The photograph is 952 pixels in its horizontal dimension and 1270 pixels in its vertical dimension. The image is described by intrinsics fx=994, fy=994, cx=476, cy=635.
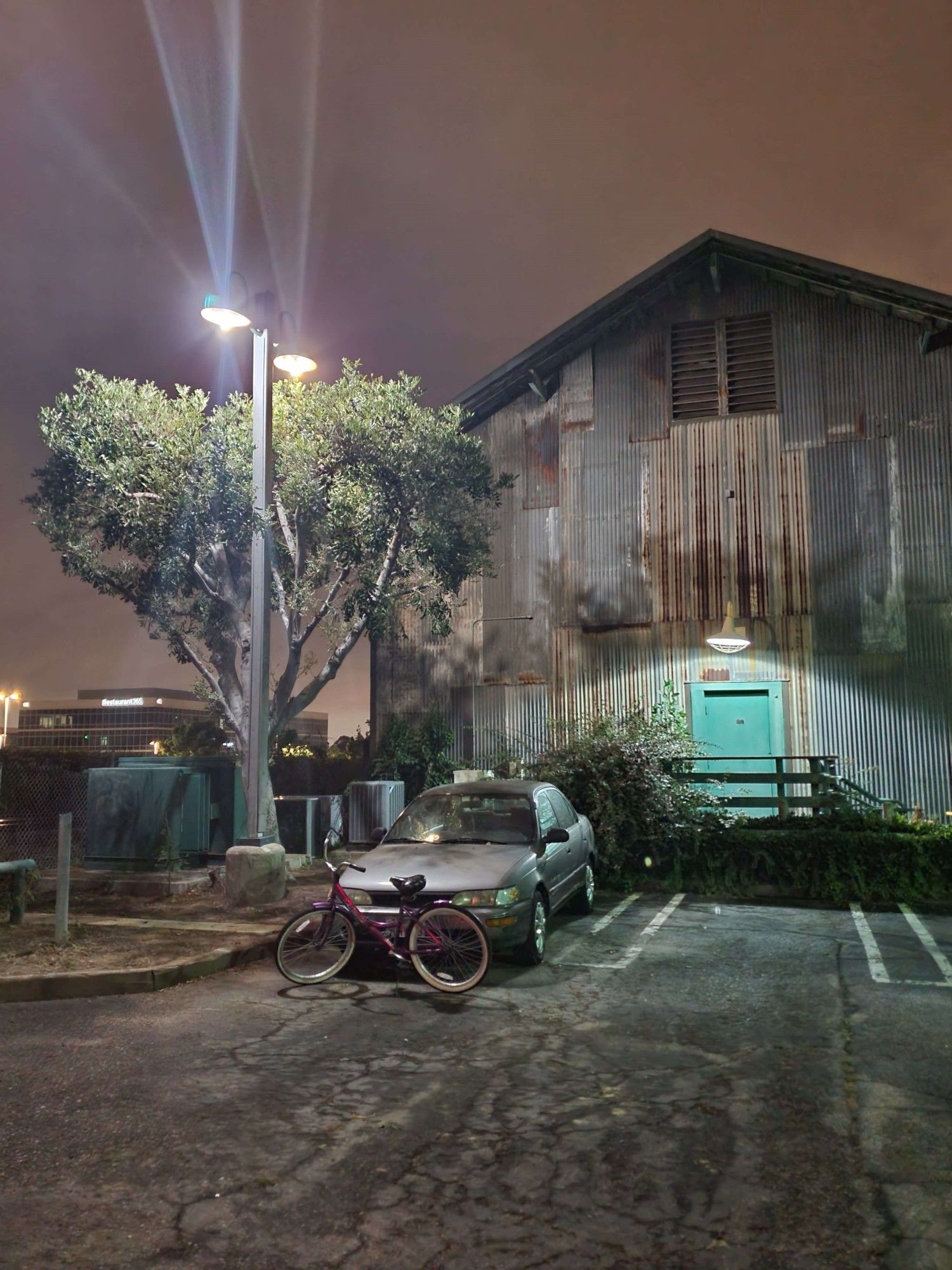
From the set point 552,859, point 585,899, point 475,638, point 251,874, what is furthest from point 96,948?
point 475,638

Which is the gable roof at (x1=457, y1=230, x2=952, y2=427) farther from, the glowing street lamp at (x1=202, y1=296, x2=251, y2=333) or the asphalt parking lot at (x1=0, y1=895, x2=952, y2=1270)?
the asphalt parking lot at (x1=0, y1=895, x2=952, y2=1270)

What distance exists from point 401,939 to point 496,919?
817 mm

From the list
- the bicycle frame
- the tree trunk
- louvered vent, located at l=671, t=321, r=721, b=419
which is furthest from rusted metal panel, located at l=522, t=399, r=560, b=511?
the bicycle frame

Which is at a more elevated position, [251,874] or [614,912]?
[251,874]

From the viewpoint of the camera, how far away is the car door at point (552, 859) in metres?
9.63

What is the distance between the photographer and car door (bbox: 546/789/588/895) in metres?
10.8

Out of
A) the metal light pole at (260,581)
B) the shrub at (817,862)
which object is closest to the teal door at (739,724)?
the shrub at (817,862)

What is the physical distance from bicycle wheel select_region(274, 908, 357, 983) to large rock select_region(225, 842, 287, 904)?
3.14 meters

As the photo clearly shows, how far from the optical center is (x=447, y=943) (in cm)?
802

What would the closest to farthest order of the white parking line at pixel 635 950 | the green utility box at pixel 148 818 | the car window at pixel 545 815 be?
1. the white parking line at pixel 635 950
2. the car window at pixel 545 815
3. the green utility box at pixel 148 818

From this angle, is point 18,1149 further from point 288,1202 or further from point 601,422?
point 601,422

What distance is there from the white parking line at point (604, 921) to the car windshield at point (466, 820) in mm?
1139

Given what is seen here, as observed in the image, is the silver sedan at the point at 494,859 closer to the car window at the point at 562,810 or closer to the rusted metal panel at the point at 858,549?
the car window at the point at 562,810

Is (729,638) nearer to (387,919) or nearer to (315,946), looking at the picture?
(387,919)
